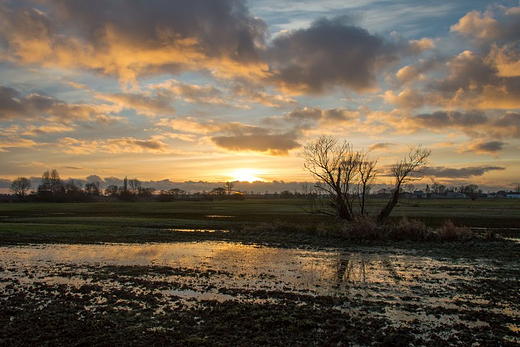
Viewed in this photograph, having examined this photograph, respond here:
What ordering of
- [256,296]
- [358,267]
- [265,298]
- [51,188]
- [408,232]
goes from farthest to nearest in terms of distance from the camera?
[51,188], [408,232], [358,267], [256,296], [265,298]

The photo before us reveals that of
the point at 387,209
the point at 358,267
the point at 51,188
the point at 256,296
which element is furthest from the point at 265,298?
the point at 51,188

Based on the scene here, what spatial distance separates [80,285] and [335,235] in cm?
2200

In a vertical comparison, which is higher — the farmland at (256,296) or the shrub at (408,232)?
the shrub at (408,232)

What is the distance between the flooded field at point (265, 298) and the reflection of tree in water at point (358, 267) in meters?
0.08

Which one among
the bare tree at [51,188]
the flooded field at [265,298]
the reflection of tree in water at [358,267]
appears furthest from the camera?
the bare tree at [51,188]

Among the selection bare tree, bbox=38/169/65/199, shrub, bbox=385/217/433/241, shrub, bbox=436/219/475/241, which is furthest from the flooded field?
bare tree, bbox=38/169/65/199

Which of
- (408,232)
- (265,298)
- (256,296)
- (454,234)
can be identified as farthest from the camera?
(408,232)

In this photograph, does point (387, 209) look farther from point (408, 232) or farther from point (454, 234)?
point (454, 234)

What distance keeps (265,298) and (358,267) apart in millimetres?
7904

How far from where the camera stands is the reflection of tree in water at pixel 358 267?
16047 mm

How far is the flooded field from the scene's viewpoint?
927cm

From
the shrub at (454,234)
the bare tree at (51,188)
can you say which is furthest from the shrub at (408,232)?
the bare tree at (51,188)

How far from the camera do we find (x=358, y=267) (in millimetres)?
18812

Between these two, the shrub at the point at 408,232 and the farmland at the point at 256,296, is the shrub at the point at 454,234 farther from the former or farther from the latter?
the farmland at the point at 256,296
